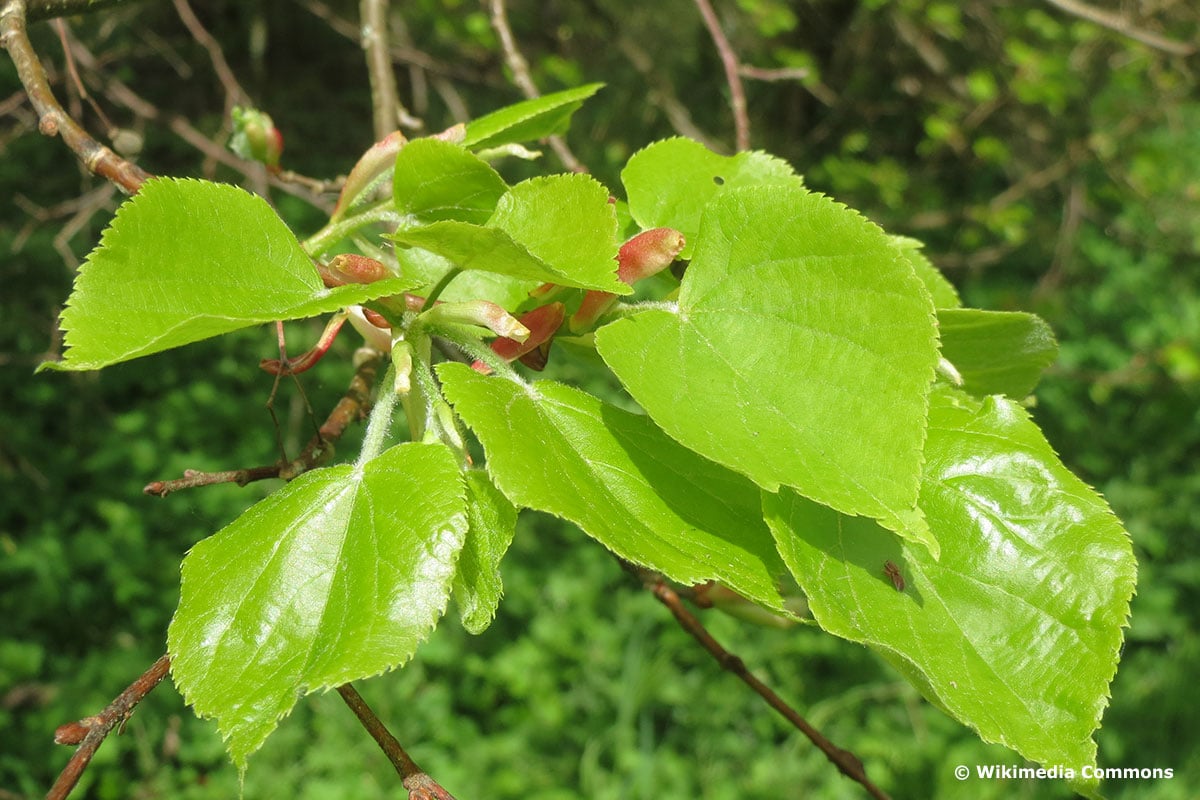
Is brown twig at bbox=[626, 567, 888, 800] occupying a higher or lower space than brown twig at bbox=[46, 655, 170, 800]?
lower

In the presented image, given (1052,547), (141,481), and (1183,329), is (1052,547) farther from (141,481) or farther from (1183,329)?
(1183,329)

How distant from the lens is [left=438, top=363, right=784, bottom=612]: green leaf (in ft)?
1.57

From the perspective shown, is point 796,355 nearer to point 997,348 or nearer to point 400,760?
point 997,348

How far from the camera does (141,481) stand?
278 centimetres

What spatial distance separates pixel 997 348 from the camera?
67 centimetres

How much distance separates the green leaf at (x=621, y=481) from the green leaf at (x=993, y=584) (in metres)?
0.03

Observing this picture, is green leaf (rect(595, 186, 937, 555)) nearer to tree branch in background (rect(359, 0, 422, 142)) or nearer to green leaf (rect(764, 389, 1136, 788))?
green leaf (rect(764, 389, 1136, 788))

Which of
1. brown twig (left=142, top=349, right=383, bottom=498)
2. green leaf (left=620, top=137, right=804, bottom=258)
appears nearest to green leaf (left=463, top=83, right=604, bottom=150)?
green leaf (left=620, top=137, right=804, bottom=258)

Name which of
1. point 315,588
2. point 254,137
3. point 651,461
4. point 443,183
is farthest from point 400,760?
point 254,137

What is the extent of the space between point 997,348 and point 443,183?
1.33 feet

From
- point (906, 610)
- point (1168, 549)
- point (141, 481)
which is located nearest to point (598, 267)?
point (906, 610)

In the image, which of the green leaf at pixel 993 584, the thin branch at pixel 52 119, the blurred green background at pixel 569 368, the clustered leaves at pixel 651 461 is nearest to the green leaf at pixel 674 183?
the clustered leaves at pixel 651 461

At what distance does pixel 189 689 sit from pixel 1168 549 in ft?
11.0

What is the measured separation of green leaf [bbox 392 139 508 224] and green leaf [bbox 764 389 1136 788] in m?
0.25
